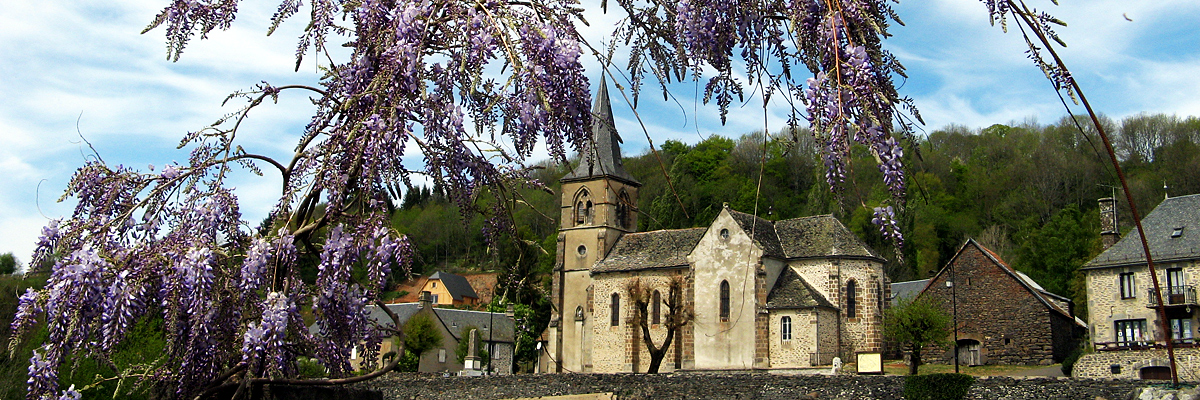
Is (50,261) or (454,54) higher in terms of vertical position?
(454,54)

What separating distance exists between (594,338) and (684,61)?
4444 cm

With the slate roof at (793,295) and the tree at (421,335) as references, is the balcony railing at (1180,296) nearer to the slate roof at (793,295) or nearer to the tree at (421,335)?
the slate roof at (793,295)

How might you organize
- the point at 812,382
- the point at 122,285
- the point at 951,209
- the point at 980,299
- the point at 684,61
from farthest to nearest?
the point at 951,209 < the point at 980,299 < the point at 812,382 < the point at 684,61 < the point at 122,285

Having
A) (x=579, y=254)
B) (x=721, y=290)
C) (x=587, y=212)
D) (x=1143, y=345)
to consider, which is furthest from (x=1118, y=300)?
(x=587, y=212)

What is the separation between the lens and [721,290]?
42.6 m

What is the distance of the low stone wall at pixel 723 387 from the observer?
24000 millimetres

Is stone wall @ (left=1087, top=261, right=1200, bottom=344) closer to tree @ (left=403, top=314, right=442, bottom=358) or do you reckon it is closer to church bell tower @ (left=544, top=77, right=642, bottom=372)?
church bell tower @ (left=544, top=77, right=642, bottom=372)

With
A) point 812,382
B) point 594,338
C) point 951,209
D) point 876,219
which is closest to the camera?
point 876,219

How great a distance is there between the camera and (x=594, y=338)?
1857 inches

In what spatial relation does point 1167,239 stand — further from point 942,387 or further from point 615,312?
point 615,312

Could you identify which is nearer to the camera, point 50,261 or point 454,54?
point 454,54

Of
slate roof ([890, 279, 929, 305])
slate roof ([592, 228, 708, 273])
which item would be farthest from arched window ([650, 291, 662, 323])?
slate roof ([890, 279, 929, 305])

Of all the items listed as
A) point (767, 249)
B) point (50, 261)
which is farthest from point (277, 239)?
point (767, 249)

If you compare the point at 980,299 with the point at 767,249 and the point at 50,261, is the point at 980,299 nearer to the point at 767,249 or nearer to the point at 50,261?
the point at 767,249
